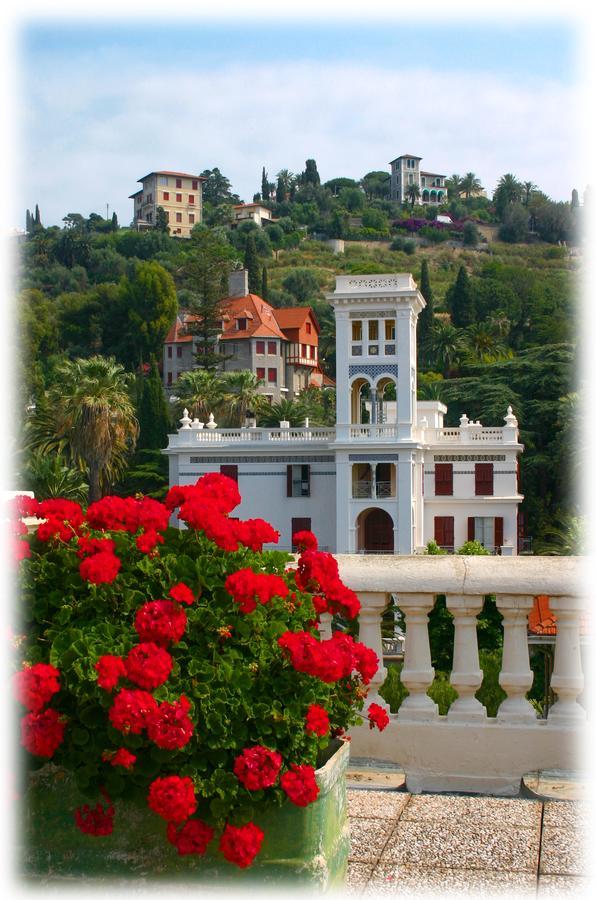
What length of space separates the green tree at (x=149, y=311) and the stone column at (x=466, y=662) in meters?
95.3

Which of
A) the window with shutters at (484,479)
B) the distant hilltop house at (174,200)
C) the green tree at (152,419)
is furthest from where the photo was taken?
the distant hilltop house at (174,200)

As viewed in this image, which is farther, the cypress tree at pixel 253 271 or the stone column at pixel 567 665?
the cypress tree at pixel 253 271

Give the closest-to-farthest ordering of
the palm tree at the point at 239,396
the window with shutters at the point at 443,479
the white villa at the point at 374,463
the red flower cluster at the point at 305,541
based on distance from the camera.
→ the red flower cluster at the point at 305,541 < the white villa at the point at 374,463 < the window with shutters at the point at 443,479 < the palm tree at the point at 239,396

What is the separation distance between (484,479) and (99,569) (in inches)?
1843

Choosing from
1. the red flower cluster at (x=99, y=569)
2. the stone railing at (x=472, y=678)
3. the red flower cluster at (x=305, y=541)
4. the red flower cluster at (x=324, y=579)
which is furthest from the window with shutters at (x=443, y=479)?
the red flower cluster at (x=99, y=569)

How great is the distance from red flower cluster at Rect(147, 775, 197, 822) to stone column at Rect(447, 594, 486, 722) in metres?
1.93

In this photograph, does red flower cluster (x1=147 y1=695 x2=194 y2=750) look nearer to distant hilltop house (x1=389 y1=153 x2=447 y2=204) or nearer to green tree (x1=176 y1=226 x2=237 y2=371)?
green tree (x1=176 y1=226 x2=237 y2=371)

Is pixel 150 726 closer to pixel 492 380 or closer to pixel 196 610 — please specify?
pixel 196 610

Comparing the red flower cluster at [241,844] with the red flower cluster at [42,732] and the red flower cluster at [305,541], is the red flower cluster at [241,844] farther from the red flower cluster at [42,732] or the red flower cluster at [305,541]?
the red flower cluster at [305,541]

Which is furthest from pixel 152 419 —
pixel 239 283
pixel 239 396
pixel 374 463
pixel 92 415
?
pixel 239 283

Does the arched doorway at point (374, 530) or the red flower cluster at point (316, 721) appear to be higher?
the red flower cluster at point (316, 721)

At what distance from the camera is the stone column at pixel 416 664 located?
5.17 metres

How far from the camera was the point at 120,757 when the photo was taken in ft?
11.6

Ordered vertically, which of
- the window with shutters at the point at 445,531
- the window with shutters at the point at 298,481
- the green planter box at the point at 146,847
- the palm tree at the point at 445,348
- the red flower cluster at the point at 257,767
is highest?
the palm tree at the point at 445,348
